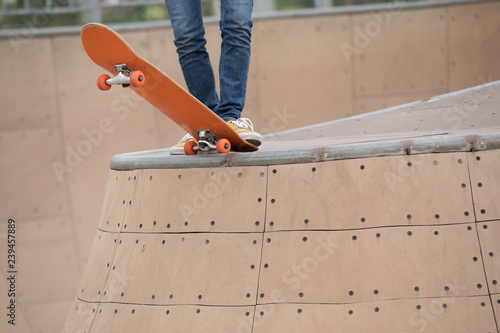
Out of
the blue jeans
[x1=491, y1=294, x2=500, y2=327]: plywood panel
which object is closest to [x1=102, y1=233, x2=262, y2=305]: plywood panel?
the blue jeans

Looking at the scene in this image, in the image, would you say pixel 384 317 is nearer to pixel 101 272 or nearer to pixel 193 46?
pixel 101 272

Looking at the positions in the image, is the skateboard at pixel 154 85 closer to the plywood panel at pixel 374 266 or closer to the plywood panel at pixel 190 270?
the plywood panel at pixel 190 270

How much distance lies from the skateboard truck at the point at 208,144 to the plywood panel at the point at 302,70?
4.06m

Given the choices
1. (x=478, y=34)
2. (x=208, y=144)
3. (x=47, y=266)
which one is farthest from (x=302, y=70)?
(x=208, y=144)

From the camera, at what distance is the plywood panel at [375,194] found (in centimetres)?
237

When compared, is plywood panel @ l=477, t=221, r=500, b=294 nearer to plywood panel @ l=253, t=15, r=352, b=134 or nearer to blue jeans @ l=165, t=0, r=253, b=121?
blue jeans @ l=165, t=0, r=253, b=121

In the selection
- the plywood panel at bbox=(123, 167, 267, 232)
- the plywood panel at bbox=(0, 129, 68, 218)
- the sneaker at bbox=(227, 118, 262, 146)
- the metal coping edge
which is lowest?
the plywood panel at bbox=(123, 167, 267, 232)

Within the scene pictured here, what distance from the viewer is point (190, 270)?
257 cm

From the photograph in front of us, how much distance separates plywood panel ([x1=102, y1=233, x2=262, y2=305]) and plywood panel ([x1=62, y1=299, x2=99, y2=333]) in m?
0.12

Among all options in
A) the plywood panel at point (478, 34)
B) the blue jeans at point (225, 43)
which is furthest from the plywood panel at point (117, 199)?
the plywood panel at point (478, 34)

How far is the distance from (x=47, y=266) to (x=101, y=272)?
4326mm

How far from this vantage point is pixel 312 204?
2.49 meters

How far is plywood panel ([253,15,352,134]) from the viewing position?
6.88 meters

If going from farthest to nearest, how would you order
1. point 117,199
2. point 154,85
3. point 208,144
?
point 117,199 < point 208,144 < point 154,85
